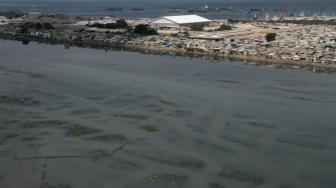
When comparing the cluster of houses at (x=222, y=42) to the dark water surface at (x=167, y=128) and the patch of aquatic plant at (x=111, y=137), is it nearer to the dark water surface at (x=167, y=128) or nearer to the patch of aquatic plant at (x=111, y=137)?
the dark water surface at (x=167, y=128)

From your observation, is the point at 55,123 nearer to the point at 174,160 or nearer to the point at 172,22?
the point at 174,160

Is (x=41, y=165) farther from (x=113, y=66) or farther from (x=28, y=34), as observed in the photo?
(x=28, y=34)

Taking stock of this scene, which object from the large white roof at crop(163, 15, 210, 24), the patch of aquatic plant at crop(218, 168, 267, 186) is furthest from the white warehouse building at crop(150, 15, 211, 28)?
the patch of aquatic plant at crop(218, 168, 267, 186)

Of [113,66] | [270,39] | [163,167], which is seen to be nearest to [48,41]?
[113,66]

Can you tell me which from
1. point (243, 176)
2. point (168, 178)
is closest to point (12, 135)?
point (168, 178)

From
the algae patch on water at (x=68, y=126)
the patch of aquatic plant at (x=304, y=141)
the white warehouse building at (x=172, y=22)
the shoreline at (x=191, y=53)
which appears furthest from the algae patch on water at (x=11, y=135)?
the white warehouse building at (x=172, y=22)
